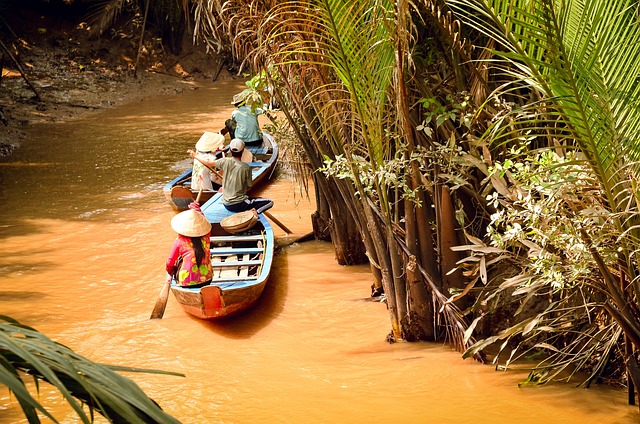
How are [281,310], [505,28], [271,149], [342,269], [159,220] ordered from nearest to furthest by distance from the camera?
[505,28] < [281,310] < [342,269] < [159,220] < [271,149]

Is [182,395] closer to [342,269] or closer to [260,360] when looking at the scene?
[260,360]

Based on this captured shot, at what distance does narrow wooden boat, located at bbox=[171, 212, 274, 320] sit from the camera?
6.59m

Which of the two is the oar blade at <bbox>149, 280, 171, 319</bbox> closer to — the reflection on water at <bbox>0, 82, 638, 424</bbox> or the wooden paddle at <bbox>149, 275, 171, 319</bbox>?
the wooden paddle at <bbox>149, 275, 171, 319</bbox>


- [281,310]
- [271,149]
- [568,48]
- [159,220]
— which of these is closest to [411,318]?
[281,310]

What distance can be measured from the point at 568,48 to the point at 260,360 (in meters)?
A: 3.54

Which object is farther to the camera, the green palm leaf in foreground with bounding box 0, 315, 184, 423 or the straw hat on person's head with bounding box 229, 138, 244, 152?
the straw hat on person's head with bounding box 229, 138, 244, 152

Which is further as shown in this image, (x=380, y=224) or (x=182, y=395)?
(x=380, y=224)

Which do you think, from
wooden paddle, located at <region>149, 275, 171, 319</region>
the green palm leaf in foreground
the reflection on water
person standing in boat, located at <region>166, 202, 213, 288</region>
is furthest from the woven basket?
the green palm leaf in foreground

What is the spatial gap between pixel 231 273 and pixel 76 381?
6599 millimetres

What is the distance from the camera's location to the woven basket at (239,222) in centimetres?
817

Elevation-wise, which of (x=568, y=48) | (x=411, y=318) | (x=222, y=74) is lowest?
(x=411, y=318)

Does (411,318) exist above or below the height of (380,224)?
below

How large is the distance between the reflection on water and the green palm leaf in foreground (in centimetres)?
405

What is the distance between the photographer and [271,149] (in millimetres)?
12695
